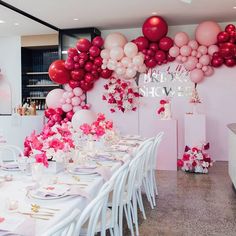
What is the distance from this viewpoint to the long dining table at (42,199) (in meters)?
1.54

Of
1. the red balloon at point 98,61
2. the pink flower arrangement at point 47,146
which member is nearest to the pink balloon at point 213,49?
the red balloon at point 98,61

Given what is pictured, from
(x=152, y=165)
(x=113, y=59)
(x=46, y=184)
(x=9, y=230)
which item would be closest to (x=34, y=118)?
(x=113, y=59)

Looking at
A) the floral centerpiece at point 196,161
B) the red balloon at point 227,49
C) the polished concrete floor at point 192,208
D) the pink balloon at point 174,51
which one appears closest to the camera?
the polished concrete floor at point 192,208

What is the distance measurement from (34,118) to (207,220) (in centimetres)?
458

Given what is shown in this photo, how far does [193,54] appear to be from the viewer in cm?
657

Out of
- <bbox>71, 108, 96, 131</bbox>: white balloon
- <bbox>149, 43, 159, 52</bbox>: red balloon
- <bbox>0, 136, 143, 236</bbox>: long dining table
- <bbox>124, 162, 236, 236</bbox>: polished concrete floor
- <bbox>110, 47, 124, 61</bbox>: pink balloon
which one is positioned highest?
<bbox>149, 43, 159, 52</bbox>: red balloon

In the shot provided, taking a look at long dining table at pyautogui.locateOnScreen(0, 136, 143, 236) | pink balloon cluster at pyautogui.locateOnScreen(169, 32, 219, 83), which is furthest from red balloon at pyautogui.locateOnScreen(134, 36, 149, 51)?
long dining table at pyautogui.locateOnScreen(0, 136, 143, 236)

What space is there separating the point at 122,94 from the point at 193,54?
175cm

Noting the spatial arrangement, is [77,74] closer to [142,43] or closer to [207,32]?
[142,43]

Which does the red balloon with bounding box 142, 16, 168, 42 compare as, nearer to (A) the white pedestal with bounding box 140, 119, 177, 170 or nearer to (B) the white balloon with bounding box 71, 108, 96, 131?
(A) the white pedestal with bounding box 140, 119, 177, 170

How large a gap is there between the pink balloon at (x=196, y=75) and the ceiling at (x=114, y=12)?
1.11 meters

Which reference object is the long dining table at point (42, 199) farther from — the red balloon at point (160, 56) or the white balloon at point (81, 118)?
the red balloon at point (160, 56)

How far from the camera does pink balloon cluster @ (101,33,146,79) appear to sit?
21.9 feet

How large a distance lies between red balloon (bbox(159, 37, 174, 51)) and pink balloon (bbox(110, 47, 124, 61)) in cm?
85
